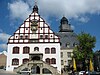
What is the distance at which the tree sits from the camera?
52.5 meters

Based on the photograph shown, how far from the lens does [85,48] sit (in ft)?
174

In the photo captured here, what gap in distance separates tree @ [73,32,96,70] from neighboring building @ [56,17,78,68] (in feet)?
43.4

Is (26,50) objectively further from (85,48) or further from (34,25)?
(85,48)

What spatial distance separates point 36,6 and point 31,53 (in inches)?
645

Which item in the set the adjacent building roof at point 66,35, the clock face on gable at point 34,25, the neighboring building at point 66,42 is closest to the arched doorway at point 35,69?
the clock face on gable at point 34,25

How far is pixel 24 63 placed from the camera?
50.8 metres

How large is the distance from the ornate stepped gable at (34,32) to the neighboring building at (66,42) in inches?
564

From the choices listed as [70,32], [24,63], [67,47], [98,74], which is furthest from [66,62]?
[98,74]

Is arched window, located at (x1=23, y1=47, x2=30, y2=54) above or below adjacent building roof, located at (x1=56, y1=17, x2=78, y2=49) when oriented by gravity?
below

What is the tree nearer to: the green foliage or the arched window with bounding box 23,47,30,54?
the green foliage

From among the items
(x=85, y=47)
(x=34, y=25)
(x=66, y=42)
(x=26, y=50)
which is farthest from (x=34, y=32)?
(x=66, y=42)

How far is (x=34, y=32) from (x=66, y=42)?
1791cm

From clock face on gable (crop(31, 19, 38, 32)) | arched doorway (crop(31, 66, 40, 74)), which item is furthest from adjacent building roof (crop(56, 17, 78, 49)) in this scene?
clock face on gable (crop(31, 19, 38, 32))

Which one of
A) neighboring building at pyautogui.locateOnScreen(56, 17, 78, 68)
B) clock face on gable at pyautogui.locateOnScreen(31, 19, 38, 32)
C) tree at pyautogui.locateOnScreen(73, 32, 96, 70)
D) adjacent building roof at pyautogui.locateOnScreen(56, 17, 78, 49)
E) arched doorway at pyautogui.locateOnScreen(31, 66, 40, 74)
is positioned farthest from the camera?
adjacent building roof at pyautogui.locateOnScreen(56, 17, 78, 49)
